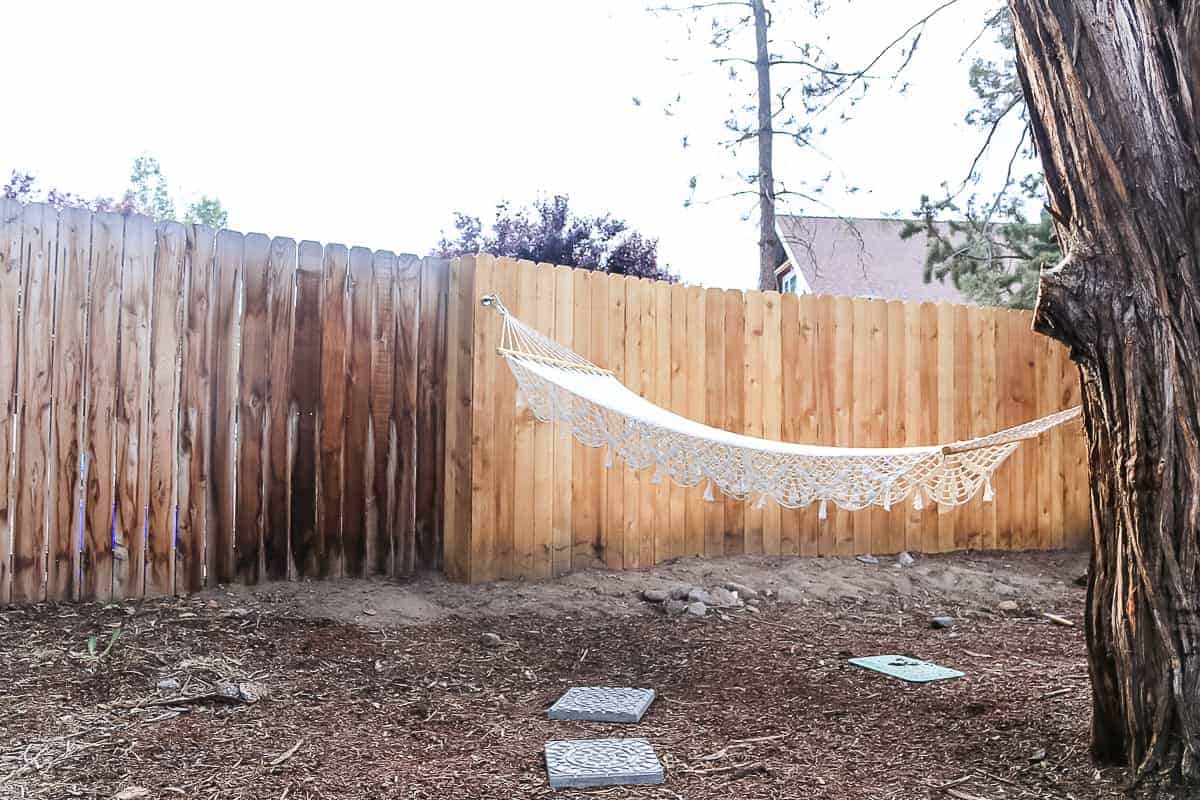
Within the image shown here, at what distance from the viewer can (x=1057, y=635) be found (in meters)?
3.16

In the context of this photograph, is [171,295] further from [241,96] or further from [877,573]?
[241,96]

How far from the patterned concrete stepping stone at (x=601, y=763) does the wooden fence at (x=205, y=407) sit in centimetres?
170

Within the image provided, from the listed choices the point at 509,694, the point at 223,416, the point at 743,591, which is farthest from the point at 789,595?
the point at 223,416

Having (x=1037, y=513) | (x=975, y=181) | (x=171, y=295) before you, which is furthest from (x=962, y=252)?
(x=171, y=295)

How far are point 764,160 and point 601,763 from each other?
6.30 metres

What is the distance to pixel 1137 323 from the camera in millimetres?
1684

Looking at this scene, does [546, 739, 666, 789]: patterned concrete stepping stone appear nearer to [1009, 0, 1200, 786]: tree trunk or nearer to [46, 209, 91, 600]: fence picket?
[1009, 0, 1200, 786]: tree trunk

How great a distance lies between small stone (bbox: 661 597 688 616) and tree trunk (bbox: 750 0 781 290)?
4.17 metres

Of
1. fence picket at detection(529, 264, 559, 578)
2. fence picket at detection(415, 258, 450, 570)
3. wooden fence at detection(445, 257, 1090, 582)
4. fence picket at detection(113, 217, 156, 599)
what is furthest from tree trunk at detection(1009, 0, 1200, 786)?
fence picket at detection(113, 217, 156, 599)

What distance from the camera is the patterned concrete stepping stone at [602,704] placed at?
2131mm

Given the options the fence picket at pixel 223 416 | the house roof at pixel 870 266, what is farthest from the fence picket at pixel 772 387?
the house roof at pixel 870 266

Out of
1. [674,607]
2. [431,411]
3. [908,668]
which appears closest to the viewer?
[908,668]

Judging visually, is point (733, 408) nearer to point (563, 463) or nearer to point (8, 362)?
point (563, 463)

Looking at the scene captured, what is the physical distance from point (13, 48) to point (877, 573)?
14.4 m
